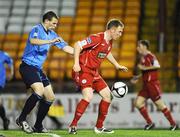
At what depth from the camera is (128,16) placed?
20.8 m

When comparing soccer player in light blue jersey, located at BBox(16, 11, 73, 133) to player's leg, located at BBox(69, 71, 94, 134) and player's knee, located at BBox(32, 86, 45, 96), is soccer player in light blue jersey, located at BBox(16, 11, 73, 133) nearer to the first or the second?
player's knee, located at BBox(32, 86, 45, 96)

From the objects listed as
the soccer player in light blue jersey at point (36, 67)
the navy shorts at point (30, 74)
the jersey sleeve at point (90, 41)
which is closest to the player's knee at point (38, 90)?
the soccer player in light blue jersey at point (36, 67)

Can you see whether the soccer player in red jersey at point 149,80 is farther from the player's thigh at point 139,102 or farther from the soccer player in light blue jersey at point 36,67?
the soccer player in light blue jersey at point 36,67

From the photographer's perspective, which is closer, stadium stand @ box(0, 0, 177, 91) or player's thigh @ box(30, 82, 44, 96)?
player's thigh @ box(30, 82, 44, 96)

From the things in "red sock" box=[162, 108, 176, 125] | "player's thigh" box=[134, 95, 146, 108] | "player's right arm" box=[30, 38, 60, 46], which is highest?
"player's right arm" box=[30, 38, 60, 46]

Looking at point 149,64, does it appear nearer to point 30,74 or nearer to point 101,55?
point 101,55

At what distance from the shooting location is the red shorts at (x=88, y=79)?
10172 millimetres

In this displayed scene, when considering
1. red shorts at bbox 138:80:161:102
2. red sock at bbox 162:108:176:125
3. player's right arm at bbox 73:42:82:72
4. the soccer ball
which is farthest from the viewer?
red shorts at bbox 138:80:161:102

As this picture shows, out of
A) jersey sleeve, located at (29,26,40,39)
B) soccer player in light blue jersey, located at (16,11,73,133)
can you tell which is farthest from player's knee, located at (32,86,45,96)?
jersey sleeve, located at (29,26,40,39)

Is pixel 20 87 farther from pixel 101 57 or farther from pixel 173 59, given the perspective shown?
pixel 101 57

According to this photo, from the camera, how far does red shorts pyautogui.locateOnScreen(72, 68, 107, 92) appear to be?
10.2m

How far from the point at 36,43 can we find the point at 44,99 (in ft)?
3.15

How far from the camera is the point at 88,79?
10.2 meters

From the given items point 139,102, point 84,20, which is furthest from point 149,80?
point 84,20
